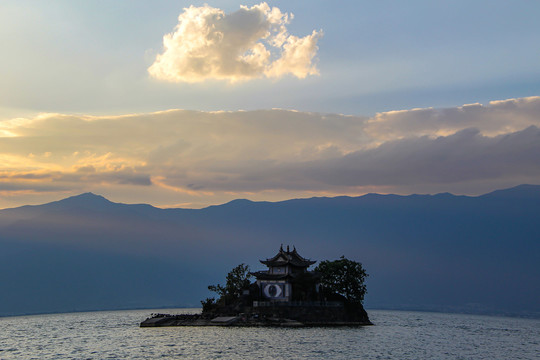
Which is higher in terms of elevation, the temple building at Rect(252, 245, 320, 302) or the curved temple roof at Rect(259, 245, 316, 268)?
the curved temple roof at Rect(259, 245, 316, 268)

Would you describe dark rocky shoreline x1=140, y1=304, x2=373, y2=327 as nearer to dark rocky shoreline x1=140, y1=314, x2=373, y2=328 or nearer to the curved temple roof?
dark rocky shoreline x1=140, y1=314, x2=373, y2=328

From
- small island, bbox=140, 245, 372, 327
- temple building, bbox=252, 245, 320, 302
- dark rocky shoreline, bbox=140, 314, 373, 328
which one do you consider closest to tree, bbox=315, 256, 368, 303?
small island, bbox=140, 245, 372, 327

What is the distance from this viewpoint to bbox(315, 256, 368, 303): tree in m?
136

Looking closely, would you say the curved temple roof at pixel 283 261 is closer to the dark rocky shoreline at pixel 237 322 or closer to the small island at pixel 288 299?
the small island at pixel 288 299

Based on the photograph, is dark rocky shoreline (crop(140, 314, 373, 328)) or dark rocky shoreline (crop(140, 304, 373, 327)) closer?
dark rocky shoreline (crop(140, 314, 373, 328))

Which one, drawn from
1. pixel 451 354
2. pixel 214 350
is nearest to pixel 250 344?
pixel 214 350

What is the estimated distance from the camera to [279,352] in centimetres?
8169

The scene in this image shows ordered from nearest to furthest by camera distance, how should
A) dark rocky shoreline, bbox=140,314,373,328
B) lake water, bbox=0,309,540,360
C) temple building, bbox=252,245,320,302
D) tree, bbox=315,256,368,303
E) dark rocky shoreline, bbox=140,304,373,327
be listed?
lake water, bbox=0,309,540,360 → dark rocky shoreline, bbox=140,314,373,328 → dark rocky shoreline, bbox=140,304,373,327 → temple building, bbox=252,245,320,302 → tree, bbox=315,256,368,303

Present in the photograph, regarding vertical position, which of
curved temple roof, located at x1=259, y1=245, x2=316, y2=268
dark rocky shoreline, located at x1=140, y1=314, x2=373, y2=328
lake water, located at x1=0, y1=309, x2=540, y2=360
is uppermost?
curved temple roof, located at x1=259, y1=245, x2=316, y2=268

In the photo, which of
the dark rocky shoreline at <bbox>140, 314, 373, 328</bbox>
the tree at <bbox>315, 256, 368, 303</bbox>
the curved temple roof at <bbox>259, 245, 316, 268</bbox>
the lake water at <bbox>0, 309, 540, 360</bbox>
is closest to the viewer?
the lake water at <bbox>0, 309, 540, 360</bbox>

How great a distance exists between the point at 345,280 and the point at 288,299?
15.7 m

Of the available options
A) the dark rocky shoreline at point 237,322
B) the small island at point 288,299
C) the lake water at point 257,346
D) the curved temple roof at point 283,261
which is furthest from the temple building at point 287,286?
the lake water at point 257,346

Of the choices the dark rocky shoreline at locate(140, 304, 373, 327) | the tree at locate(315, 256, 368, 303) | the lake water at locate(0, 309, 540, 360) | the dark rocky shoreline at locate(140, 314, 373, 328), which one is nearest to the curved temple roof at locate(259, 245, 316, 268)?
the tree at locate(315, 256, 368, 303)

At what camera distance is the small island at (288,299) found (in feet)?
408
